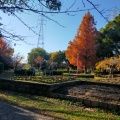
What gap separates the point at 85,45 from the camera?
114 ft

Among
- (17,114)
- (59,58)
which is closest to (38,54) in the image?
(59,58)

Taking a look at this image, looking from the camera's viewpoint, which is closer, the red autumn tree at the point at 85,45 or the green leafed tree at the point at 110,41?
the red autumn tree at the point at 85,45

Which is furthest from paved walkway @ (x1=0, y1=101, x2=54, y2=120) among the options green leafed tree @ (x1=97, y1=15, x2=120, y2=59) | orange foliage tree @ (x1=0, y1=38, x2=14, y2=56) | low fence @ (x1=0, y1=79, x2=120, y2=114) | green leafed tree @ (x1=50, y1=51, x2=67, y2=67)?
green leafed tree @ (x1=50, y1=51, x2=67, y2=67)

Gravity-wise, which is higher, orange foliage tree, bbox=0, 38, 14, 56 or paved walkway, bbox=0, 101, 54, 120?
orange foliage tree, bbox=0, 38, 14, 56

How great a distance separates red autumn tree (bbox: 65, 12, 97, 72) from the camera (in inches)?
1355

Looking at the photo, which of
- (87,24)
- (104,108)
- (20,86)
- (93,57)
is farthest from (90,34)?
(104,108)

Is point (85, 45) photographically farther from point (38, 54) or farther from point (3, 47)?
point (38, 54)

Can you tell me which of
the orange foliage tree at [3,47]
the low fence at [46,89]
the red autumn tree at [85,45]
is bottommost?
the low fence at [46,89]

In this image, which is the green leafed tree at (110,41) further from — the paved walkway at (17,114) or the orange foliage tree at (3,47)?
the paved walkway at (17,114)

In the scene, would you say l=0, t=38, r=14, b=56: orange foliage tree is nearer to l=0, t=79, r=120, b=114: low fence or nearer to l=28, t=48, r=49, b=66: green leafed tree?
→ l=0, t=79, r=120, b=114: low fence

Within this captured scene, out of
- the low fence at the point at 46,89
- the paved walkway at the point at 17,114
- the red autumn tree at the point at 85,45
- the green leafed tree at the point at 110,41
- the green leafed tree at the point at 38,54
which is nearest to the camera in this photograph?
the paved walkway at the point at 17,114

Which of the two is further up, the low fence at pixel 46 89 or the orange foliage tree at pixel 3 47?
the orange foliage tree at pixel 3 47

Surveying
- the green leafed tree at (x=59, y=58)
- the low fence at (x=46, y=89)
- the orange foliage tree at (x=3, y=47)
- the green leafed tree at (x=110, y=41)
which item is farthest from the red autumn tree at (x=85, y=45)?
the green leafed tree at (x=59, y=58)

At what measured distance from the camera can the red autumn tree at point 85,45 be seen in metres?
34.4
